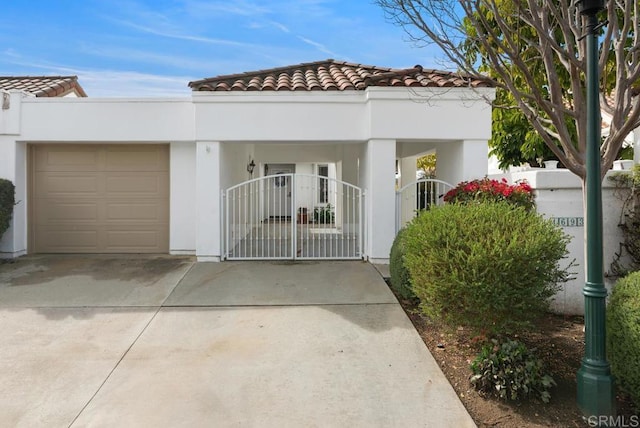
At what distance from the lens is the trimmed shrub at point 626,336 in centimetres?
314

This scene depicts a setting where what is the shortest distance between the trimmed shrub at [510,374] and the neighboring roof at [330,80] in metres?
5.59

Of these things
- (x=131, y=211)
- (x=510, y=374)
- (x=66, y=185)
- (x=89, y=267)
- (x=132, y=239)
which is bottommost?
(x=510, y=374)

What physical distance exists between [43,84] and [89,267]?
6.12 metres

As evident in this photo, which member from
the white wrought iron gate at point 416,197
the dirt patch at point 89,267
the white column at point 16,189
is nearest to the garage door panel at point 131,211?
the dirt patch at point 89,267

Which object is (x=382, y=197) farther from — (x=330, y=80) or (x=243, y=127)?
(x=243, y=127)

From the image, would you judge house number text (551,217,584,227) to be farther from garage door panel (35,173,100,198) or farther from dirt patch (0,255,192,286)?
garage door panel (35,173,100,198)

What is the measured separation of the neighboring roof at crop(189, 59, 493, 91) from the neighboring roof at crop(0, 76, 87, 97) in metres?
4.47

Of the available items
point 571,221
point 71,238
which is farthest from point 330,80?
point 71,238

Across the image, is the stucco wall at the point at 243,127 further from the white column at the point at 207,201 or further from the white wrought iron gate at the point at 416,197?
the white wrought iron gate at the point at 416,197

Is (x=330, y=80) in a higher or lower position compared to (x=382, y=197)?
higher

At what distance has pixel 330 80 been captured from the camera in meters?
A: 9.37

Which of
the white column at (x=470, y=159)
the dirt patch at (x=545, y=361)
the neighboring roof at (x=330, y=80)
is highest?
the neighboring roof at (x=330, y=80)

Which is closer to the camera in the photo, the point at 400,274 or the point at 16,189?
the point at 400,274

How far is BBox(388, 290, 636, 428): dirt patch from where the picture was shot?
11.0 feet
